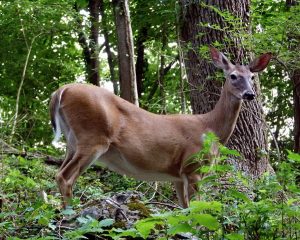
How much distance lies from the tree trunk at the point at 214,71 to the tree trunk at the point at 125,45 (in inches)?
42.7

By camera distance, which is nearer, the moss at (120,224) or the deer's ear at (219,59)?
the moss at (120,224)

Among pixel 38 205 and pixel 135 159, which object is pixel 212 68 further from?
pixel 38 205

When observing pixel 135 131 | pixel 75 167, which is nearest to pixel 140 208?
pixel 75 167

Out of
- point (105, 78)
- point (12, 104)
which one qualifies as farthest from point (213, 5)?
point (105, 78)

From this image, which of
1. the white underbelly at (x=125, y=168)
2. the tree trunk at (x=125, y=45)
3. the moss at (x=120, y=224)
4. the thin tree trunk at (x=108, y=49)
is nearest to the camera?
the moss at (x=120, y=224)

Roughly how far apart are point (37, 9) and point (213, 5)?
15.4 ft

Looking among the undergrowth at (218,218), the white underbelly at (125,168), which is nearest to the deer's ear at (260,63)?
the white underbelly at (125,168)

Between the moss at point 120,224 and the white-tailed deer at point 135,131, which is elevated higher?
the white-tailed deer at point 135,131

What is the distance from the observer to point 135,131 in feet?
22.2

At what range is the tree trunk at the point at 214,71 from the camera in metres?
8.30

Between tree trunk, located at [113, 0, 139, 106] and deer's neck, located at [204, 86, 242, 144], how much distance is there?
247 centimetres

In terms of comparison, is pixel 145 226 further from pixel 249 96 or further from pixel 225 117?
pixel 225 117

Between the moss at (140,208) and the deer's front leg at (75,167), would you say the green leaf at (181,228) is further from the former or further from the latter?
the deer's front leg at (75,167)

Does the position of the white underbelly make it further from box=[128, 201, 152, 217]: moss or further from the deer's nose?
box=[128, 201, 152, 217]: moss
